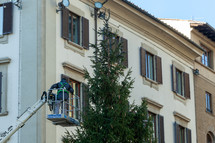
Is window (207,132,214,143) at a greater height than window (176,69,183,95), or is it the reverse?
window (176,69,183,95)

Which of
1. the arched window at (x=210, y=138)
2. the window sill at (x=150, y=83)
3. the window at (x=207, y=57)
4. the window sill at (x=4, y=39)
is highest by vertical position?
the window at (x=207, y=57)

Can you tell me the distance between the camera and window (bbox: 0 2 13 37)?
29.2 metres

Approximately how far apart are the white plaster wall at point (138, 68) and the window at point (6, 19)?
1874mm

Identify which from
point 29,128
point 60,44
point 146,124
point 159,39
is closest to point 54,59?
point 60,44

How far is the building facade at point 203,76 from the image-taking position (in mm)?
40500

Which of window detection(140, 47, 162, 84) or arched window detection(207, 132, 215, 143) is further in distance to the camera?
arched window detection(207, 132, 215, 143)

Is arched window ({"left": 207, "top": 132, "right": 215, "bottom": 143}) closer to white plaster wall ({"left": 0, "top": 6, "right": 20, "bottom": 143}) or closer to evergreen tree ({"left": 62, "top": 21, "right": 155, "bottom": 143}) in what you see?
white plaster wall ({"left": 0, "top": 6, "right": 20, "bottom": 143})

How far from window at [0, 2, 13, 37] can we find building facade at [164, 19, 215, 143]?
1408cm

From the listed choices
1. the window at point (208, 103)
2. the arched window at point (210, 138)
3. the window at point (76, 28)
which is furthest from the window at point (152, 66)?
the arched window at point (210, 138)

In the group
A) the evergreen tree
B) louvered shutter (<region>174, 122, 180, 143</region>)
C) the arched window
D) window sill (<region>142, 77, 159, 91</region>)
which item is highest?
window sill (<region>142, 77, 159, 91</region>)

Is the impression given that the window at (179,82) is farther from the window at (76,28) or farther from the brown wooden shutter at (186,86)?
the window at (76,28)

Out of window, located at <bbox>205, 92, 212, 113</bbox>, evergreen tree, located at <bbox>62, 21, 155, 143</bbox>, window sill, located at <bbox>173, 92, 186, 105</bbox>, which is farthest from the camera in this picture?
window, located at <bbox>205, 92, 212, 113</bbox>

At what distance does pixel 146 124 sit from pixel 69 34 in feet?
21.7

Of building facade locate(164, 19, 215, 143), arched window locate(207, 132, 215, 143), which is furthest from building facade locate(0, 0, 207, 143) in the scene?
arched window locate(207, 132, 215, 143)
